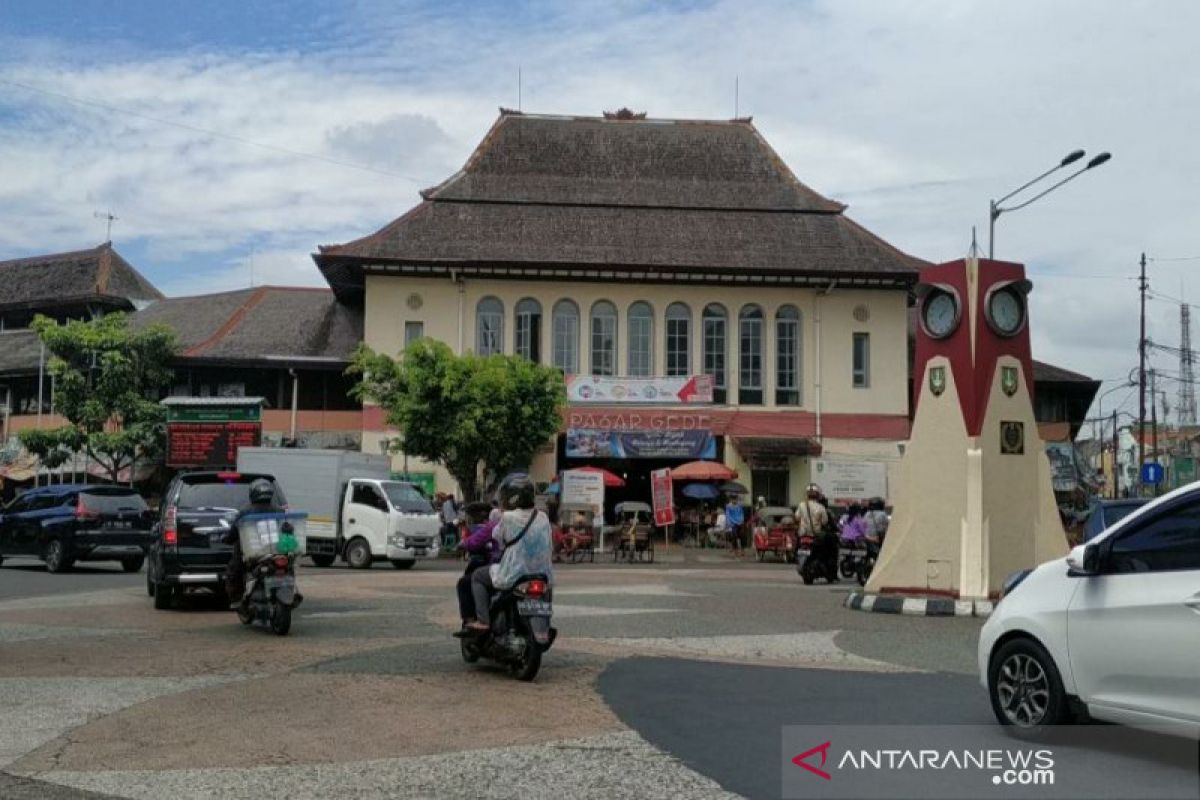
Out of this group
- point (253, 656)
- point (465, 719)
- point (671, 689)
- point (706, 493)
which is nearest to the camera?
point (465, 719)

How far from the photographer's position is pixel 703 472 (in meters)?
38.0

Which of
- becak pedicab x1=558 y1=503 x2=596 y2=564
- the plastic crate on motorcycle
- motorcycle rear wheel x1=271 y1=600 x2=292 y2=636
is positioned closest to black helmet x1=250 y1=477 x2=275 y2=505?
the plastic crate on motorcycle

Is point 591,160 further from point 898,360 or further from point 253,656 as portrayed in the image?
point 253,656

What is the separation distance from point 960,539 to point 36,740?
11820 millimetres

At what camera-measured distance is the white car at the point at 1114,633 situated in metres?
6.65

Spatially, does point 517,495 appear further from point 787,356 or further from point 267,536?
point 787,356

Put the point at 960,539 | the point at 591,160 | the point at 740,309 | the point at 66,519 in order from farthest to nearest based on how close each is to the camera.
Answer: the point at 591,160 → the point at 740,309 → the point at 66,519 → the point at 960,539

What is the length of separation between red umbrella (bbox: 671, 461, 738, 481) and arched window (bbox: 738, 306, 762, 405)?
4.28 m

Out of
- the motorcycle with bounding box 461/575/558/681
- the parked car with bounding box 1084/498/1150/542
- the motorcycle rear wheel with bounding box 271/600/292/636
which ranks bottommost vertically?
the motorcycle rear wheel with bounding box 271/600/292/636

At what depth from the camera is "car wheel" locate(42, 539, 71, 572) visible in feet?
79.3

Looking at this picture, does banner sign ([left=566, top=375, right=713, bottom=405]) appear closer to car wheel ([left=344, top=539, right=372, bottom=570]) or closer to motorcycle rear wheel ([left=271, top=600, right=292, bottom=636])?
car wheel ([left=344, top=539, right=372, bottom=570])

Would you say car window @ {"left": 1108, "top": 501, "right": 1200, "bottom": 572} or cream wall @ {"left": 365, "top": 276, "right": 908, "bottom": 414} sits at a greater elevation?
cream wall @ {"left": 365, "top": 276, "right": 908, "bottom": 414}

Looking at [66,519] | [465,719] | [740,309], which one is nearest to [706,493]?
[740,309]

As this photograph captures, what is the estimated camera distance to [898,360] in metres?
43.1
